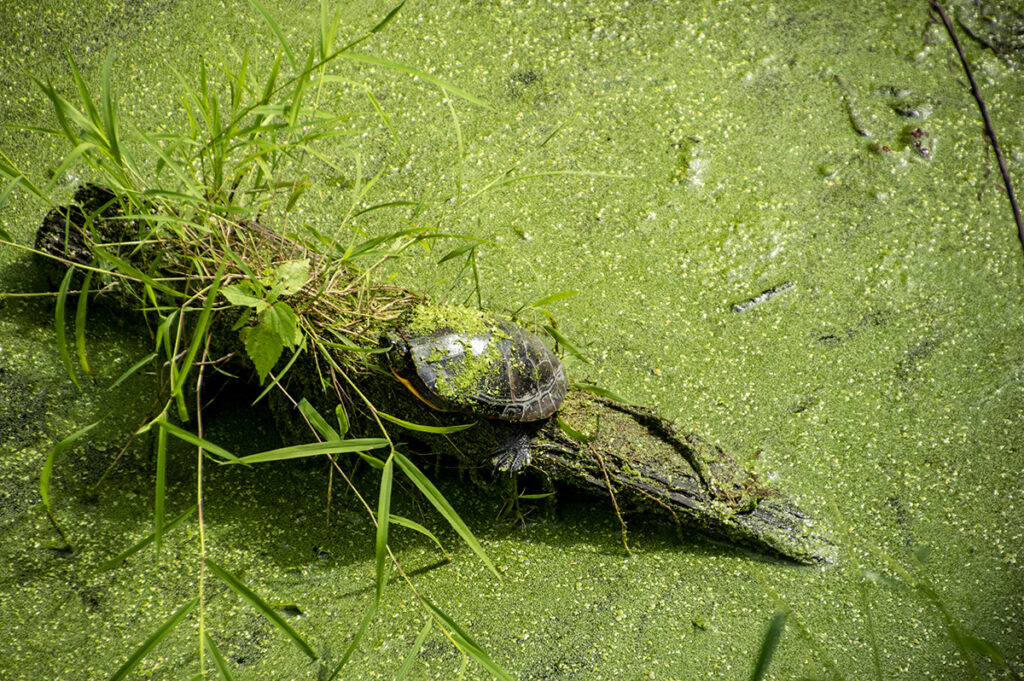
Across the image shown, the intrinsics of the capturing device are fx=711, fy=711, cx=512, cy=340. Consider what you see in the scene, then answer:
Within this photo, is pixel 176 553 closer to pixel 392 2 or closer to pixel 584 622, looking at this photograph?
pixel 584 622

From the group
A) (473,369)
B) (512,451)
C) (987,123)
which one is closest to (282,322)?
(473,369)

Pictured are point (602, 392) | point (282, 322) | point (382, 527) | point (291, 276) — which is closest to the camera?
point (382, 527)

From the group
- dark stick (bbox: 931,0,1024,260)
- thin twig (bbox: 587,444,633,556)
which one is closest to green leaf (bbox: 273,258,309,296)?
thin twig (bbox: 587,444,633,556)

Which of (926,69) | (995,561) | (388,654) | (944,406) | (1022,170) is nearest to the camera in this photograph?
(388,654)

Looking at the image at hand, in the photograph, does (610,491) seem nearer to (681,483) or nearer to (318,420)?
(681,483)

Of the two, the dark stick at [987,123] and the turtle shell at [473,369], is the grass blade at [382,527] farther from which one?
the dark stick at [987,123]

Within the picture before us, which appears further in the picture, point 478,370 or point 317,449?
point 478,370

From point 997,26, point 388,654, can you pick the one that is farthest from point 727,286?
point 997,26
